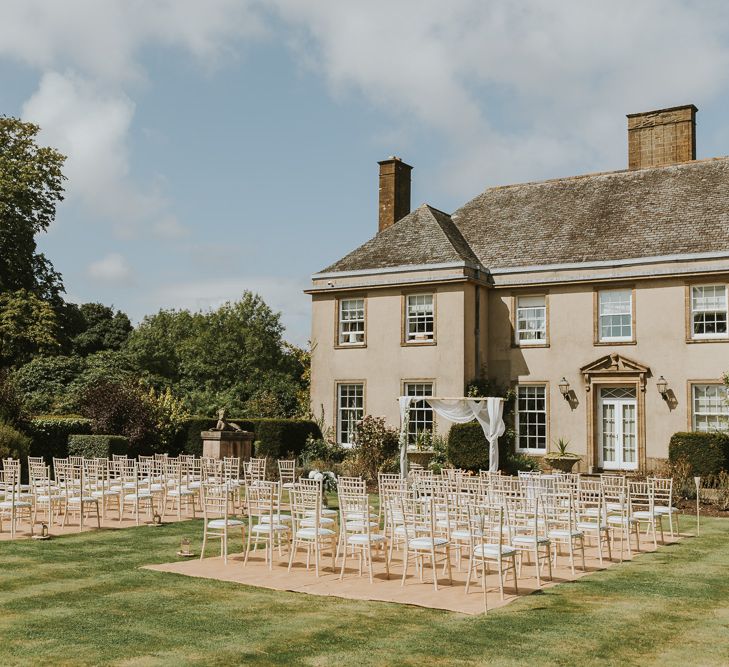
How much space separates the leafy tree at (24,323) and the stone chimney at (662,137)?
22.3 m

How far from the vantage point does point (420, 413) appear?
28703 mm

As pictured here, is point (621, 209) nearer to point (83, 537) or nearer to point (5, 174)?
point (83, 537)

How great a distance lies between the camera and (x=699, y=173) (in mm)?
28953

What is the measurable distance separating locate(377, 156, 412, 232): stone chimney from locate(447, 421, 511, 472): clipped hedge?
34.1 feet

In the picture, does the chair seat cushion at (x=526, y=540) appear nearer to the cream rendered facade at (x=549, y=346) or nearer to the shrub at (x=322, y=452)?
the cream rendered facade at (x=549, y=346)

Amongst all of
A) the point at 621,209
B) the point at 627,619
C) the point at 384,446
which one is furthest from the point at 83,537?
the point at 621,209

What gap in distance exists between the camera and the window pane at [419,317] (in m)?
28.7

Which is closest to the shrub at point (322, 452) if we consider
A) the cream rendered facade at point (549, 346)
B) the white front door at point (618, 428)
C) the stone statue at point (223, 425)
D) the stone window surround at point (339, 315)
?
the cream rendered facade at point (549, 346)

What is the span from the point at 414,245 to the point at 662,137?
9.46 m

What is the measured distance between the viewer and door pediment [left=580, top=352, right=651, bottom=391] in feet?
85.6

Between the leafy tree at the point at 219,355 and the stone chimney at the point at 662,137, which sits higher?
the stone chimney at the point at 662,137

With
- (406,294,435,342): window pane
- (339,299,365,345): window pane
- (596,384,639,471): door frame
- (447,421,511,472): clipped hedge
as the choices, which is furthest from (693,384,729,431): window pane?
(339,299,365,345): window pane

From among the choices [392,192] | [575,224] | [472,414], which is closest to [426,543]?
[472,414]

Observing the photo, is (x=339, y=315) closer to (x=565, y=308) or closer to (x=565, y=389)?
(x=565, y=308)
